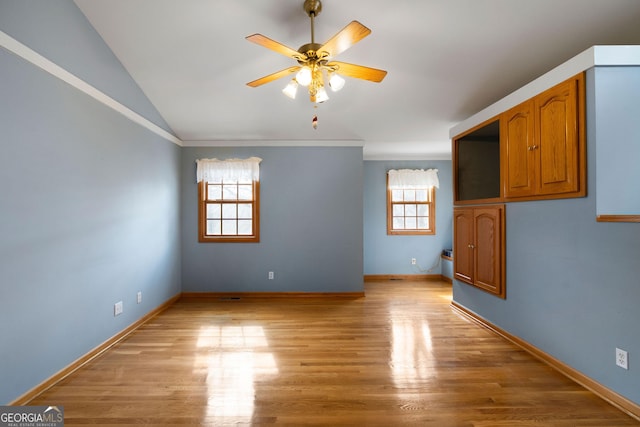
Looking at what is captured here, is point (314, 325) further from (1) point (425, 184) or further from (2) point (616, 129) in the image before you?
(1) point (425, 184)

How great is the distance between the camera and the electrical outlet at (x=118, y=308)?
9.49 ft

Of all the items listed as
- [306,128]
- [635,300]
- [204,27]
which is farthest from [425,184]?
[204,27]

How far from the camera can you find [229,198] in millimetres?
4633

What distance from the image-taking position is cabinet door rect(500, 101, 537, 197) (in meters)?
2.62

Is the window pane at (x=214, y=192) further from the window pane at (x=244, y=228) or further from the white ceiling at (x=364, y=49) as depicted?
the white ceiling at (x=364, y=49)

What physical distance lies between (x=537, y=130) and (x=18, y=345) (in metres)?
4.15

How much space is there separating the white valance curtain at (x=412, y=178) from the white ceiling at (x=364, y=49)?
5.69 ft

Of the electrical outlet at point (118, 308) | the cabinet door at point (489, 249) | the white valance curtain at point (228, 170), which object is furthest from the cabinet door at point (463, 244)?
the electrical outlet at point (118, 308)

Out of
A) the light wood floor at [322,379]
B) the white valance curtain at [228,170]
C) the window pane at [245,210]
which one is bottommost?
the light wood floor at [322,379]

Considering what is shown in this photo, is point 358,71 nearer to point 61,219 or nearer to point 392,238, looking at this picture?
point 61,219

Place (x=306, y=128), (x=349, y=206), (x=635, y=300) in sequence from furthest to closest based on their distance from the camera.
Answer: (x=349, y=206) → (x=306, y=128) → (x=635, y=300)

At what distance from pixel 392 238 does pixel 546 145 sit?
3572 mm

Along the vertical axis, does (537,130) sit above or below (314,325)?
above

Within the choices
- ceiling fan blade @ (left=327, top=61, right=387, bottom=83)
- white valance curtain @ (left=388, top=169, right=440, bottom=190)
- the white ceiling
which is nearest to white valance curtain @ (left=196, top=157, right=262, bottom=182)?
the white ceiling
